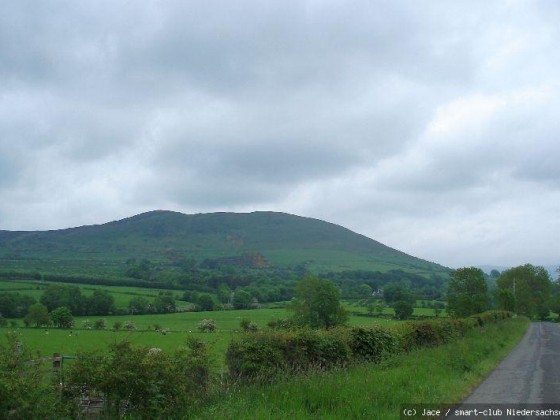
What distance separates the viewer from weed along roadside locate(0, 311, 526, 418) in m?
7.99

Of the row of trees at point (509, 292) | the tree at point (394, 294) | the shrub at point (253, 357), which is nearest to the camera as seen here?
the shrub at point (253, 357)

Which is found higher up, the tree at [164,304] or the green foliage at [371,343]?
the green foliage at [371,343]

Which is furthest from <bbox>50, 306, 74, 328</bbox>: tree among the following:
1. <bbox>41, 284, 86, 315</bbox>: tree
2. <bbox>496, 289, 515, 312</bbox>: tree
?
<bbox>496, 289, 515, 312</bbox>: tree

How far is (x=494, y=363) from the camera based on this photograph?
19859mm

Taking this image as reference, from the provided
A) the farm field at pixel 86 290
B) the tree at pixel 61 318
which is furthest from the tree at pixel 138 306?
the tree at pixel 61 318

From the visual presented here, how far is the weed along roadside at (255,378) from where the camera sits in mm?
7988

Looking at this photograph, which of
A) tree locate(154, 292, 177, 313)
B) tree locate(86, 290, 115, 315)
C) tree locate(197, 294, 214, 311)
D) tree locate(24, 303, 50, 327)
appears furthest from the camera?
tree locate(197, 294, 214, 311)

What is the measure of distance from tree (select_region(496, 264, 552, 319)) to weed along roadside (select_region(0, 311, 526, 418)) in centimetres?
9444

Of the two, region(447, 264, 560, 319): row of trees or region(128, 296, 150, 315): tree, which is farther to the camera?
region(128, 296, 150, 315): tree

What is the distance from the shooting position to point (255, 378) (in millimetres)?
11297

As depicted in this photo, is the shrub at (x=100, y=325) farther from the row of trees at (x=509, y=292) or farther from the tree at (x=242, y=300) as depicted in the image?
the row of trees at (x=509, y=292)

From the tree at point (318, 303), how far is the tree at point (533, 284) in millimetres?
48476

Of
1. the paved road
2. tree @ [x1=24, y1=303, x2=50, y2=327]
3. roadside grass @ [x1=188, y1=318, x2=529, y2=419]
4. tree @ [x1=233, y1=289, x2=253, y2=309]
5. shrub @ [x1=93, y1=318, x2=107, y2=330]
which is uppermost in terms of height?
roadside grass @ [x1=188, y1=318, x2=529, y2=419]

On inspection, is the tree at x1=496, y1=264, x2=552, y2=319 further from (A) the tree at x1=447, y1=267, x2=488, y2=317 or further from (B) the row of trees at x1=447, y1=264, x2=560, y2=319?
(A) the tree at x1=447, y1=267, x2=488, y2=317
